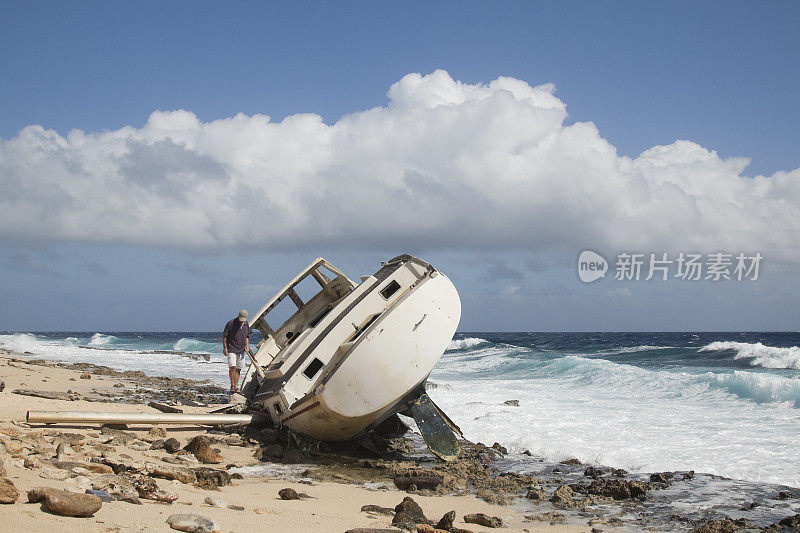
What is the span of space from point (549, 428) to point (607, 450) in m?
1.72

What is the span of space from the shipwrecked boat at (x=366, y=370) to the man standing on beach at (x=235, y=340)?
175 centimetres

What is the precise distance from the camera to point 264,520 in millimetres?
4875

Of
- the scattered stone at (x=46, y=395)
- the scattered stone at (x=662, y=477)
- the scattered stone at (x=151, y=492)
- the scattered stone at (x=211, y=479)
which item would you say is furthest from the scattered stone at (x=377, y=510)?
the scattered stone at (x=46, y=395)

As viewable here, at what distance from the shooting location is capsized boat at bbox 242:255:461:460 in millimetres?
7648

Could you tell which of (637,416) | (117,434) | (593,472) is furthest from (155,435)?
(637,416)

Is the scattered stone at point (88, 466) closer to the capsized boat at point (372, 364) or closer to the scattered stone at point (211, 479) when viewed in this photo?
the scattered stone at point (211, 479)

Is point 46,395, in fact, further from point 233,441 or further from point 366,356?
point 366,356

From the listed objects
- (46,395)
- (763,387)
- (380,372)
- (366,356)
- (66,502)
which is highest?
(366,356)

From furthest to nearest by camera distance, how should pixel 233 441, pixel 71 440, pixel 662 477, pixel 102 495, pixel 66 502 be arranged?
pixel 233 441
pixel 662 477
pixel 71 440
pixel 102 495
pixel 66 502

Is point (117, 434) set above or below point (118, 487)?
below

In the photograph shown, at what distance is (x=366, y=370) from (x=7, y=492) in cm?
416

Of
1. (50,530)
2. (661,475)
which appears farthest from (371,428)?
(50,530)

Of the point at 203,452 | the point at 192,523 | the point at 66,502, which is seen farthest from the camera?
the point at 203,452

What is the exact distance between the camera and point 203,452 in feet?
24.9
